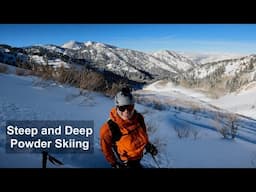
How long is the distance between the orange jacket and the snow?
141 millimetres

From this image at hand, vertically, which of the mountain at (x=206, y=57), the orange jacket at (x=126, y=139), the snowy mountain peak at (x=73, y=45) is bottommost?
the orange jacket at (x=126, y=139)

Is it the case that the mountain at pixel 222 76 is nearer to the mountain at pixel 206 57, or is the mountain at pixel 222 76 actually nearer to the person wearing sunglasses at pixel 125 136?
the mountain at pixel 206 57

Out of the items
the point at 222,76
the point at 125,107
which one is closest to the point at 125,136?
the point at 125,107

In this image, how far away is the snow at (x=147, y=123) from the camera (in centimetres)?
469

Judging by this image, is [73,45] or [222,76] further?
[222,76]

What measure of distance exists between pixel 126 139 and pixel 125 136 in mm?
33

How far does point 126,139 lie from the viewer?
440cm

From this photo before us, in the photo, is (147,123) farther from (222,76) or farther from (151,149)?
(222,76)

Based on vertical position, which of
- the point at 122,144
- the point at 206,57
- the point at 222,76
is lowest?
the point at 122,144

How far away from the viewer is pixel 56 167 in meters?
4.68

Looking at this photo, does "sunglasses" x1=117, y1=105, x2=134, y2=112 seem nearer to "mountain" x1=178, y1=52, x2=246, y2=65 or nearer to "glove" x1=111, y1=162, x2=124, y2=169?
"glove" x1=111, y1=162, x2=124, y2=169

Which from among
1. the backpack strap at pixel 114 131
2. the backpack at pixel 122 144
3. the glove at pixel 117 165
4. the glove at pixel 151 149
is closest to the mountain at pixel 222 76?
the glove at pixel 151 149

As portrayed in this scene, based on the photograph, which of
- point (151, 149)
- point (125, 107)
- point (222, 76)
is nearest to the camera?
point (125, 107)

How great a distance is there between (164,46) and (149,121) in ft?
2.97
